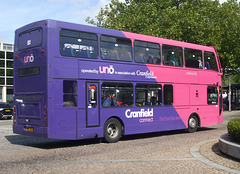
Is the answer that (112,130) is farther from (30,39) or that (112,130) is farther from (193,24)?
(193,24)

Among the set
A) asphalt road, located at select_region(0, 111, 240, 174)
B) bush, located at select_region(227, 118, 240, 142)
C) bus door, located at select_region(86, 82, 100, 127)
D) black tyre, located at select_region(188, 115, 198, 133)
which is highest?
bus door, located at select_region(86, 82, 100, 127)

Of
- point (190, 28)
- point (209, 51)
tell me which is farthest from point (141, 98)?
point (190, 28)

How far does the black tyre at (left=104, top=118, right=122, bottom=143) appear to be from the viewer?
1232 cm

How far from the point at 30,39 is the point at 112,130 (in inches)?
179

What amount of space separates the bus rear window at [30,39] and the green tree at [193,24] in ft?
63.3

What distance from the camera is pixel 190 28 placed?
31391 mm

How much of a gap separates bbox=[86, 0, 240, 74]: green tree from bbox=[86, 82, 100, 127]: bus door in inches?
746

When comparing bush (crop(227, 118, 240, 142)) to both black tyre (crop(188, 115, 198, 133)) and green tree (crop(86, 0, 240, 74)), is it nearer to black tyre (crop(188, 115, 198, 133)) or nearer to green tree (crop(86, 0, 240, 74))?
black tyre (crop(188, 115, 198, 133))

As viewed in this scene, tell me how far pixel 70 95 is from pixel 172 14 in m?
23.7

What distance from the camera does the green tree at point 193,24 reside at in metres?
31.5

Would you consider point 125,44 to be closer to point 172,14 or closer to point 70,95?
point 70,95

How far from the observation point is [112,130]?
12.7m

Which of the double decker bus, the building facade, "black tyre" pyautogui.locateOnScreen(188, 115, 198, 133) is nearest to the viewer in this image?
the double decker bus

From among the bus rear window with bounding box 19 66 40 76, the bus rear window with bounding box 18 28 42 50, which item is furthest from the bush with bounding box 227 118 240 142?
the bus rear window with bounding box 18 28 42 50
